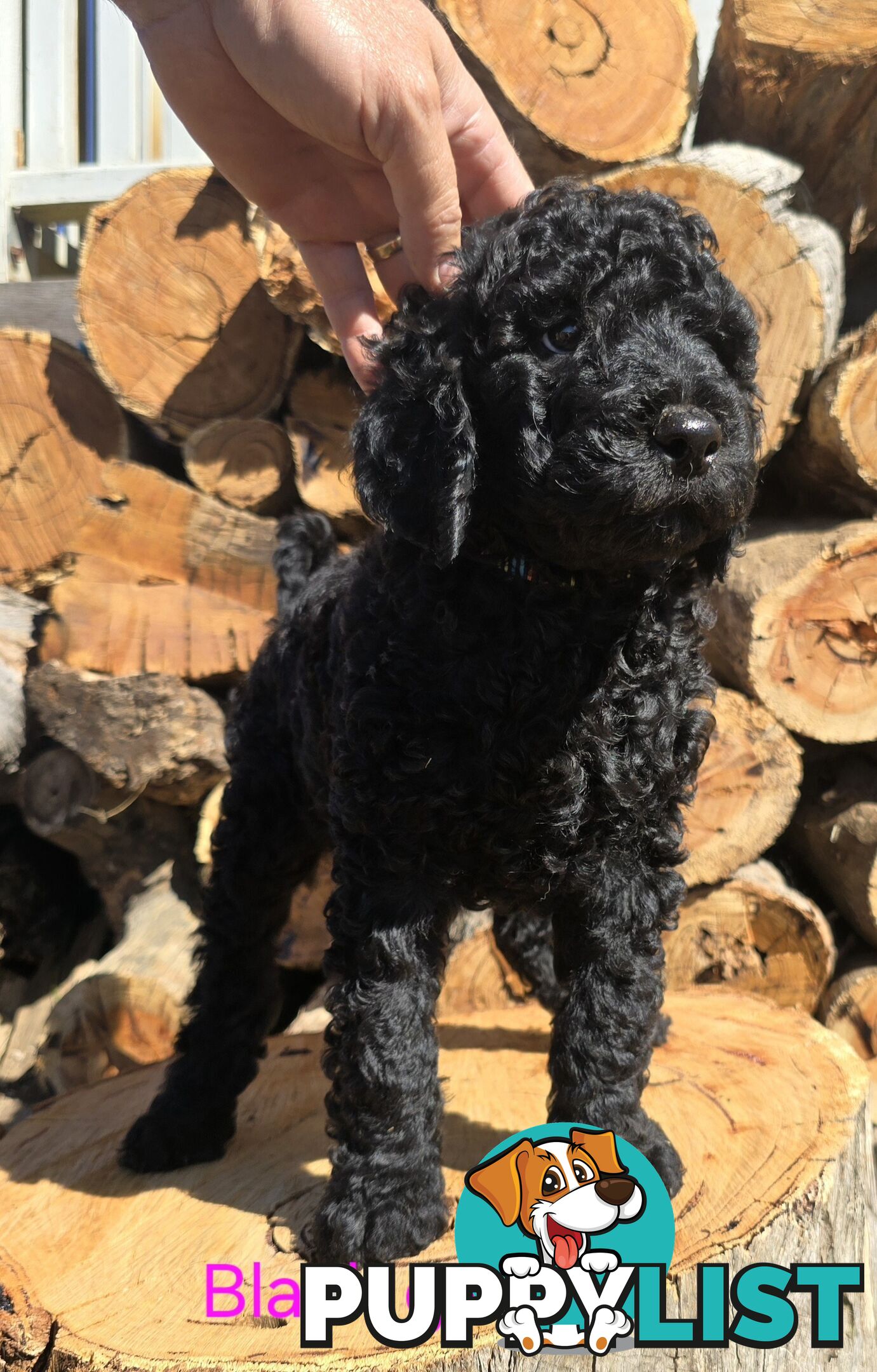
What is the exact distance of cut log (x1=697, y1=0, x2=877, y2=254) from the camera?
313 cm

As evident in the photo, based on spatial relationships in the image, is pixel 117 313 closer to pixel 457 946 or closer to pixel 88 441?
pixel 88 441

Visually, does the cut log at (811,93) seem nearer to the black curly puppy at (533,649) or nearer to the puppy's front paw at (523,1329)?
the black curly puppy at (533,649)

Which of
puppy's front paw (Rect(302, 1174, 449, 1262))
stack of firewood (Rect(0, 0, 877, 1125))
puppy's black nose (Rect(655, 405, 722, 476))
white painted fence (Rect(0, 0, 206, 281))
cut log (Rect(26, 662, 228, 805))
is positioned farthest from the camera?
white painted fence (Rect(0, 0, 206, 281))

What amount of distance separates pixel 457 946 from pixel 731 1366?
70.5 inches

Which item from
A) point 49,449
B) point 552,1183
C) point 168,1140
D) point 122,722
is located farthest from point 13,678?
point 552,1183

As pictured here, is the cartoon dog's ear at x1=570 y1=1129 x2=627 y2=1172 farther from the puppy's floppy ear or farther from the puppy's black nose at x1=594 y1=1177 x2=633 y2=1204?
the puppy's floppy ear

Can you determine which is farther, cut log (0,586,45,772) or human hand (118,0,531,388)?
cut log (0,586,45,772)

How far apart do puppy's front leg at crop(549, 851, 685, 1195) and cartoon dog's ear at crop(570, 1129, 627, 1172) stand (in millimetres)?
151

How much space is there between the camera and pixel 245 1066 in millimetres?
2537

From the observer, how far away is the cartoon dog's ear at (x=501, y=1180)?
1777mm

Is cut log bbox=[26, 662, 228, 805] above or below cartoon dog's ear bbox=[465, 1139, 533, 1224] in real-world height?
below

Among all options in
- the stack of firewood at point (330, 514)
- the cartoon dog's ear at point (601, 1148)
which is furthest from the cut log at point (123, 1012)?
the cartoon dog's ear at point (601, 1148)

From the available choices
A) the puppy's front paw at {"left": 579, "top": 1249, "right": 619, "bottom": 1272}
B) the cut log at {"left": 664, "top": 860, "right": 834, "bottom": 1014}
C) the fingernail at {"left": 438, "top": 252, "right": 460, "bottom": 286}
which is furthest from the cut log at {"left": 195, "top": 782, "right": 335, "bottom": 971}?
the fingernail at {"left": 438, "top": 252, "right": 460, "bottom": 286}

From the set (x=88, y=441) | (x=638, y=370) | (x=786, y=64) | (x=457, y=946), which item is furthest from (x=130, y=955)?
(x=786, y=64)
